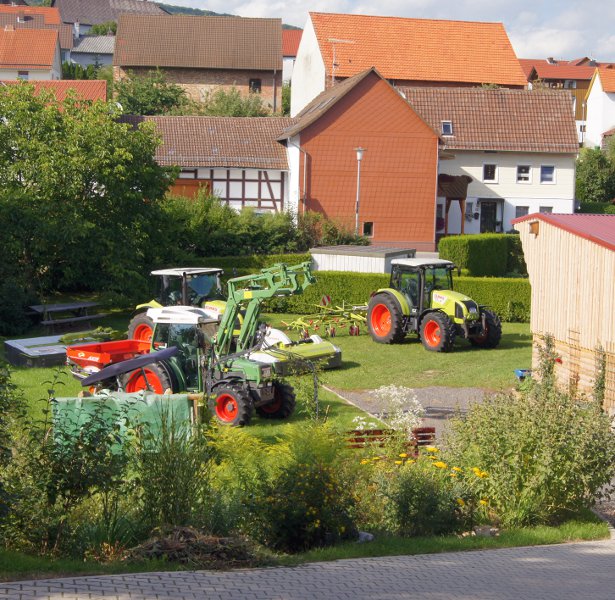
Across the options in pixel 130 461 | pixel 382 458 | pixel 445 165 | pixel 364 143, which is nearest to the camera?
pixel 130 461

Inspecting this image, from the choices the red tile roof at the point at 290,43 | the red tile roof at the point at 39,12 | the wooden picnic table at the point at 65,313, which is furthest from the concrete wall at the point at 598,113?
the wooden picnic table at the point at 65,313

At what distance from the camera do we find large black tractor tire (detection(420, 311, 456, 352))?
2444cm

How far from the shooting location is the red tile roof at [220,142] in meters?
45.0

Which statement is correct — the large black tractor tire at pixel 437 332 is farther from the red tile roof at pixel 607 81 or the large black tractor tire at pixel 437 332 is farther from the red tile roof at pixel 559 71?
the red tile roof at pixel 559 71

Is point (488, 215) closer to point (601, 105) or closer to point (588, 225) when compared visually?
point (588, 225)

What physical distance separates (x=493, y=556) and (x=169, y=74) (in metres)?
65.3

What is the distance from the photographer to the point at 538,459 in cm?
1212

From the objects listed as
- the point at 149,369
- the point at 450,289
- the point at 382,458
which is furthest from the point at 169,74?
the point at 382,458

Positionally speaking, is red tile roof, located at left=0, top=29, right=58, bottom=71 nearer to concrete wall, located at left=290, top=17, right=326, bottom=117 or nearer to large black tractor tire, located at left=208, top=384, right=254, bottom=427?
concrete wall, located at left=290, top=17, right=326, bottom=117

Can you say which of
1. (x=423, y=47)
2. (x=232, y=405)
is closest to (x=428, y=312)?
(x=232, y=405)

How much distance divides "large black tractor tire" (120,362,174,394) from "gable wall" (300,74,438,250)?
27332mm

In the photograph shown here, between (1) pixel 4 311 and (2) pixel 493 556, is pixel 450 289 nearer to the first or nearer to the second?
(1) pixel 4 311

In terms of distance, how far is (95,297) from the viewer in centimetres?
3061

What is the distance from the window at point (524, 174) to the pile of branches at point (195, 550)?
1662 inches
